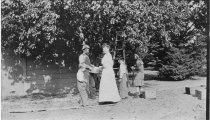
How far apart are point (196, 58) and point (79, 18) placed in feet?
40.9

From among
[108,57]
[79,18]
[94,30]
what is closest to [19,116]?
[108,57]

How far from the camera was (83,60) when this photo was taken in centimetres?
1087

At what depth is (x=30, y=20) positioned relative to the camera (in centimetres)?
1146

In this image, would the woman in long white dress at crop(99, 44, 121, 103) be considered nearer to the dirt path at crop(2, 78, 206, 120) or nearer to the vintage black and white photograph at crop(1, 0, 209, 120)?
the vintage black and white photograph at crop(1, 0, 209, 120)

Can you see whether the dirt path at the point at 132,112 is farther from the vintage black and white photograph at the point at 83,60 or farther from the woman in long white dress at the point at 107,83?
the woman in long white dress at the point at 107,83

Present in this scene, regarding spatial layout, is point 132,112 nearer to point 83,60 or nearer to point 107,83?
point 107,83

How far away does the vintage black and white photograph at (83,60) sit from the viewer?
31.7 feet

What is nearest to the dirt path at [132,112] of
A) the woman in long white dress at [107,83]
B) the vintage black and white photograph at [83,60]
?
the vintage black and white photograph at [83,60]

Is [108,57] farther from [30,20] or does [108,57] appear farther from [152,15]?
[30,20]

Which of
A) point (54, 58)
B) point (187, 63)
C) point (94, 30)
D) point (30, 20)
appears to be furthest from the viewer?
point (187, 63)

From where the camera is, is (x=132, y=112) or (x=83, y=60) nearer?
(x=132, y=112)

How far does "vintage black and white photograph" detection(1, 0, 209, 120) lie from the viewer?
9672 mm

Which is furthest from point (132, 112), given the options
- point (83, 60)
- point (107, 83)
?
point (83, 60)

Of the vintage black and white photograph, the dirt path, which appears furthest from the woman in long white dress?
the dirt path
